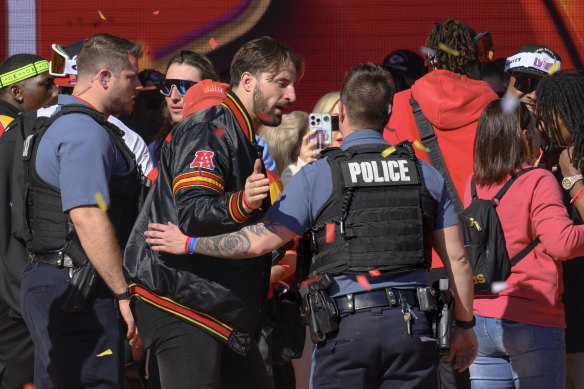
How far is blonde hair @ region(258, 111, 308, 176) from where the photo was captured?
5559 millimetres

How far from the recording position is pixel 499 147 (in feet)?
13.2

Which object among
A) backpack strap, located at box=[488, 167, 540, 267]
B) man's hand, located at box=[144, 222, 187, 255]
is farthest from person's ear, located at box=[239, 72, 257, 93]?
backpack strap, located at box=[488, 167, 540, 267]

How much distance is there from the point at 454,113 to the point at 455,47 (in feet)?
1.39

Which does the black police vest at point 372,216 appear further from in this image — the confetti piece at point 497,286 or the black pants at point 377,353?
the confetti piece at point 497,286

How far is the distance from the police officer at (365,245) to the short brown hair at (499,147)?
0.78m

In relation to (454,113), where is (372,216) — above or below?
below

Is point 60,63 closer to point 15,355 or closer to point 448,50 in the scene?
point 15,355

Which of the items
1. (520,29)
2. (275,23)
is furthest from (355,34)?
(520,29)

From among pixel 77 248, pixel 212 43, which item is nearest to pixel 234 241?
pixel 77 248

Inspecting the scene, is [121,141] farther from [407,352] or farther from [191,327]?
[407,352]

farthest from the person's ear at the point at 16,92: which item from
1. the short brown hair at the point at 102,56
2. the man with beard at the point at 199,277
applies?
the man with beard at the point at 199,277

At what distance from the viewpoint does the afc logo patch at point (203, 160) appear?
3.28 metres

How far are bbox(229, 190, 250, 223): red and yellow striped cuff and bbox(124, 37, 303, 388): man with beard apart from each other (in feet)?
0.39

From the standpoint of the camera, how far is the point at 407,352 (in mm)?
3141
